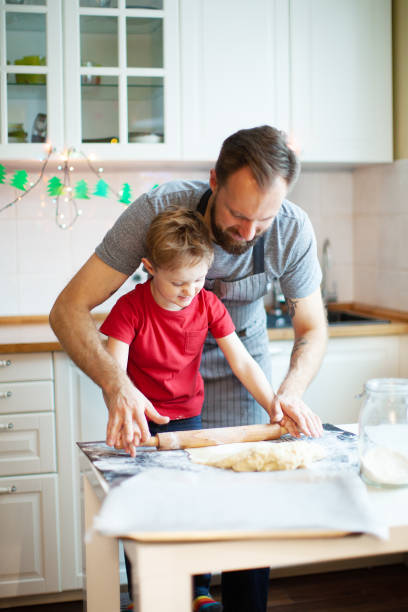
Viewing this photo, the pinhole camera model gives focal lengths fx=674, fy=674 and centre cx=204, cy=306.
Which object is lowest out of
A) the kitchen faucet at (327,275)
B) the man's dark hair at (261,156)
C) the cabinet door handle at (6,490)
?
the cabinet door handle at (6,490)

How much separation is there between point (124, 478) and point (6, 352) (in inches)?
48.1

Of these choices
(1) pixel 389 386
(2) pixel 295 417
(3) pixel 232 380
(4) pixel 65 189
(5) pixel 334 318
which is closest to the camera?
(1) pixel 389 386

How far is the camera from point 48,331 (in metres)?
2.36

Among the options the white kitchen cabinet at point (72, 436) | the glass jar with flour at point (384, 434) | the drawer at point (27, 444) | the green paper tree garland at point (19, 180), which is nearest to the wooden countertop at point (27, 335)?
the white kitchen cabinet at point (72, 436)

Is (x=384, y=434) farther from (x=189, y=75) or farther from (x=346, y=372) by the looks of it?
(x=189, y=75)

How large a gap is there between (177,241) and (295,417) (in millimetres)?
427

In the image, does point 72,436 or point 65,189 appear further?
point 65,189

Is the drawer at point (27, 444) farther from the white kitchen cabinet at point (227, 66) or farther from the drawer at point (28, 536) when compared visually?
the white kitchen cabinet at point (227, 66)

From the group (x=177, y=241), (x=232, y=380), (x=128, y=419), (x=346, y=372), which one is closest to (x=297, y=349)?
(x=232, y=380)

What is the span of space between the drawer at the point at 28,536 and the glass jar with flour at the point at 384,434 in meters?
1.42

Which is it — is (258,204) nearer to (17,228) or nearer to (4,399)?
(4,399)

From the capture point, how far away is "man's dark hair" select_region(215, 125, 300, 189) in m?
1.33

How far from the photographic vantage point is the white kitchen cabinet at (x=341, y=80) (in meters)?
2.54

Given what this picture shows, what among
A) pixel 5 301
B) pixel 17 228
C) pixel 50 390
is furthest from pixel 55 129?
pixel 50 390
